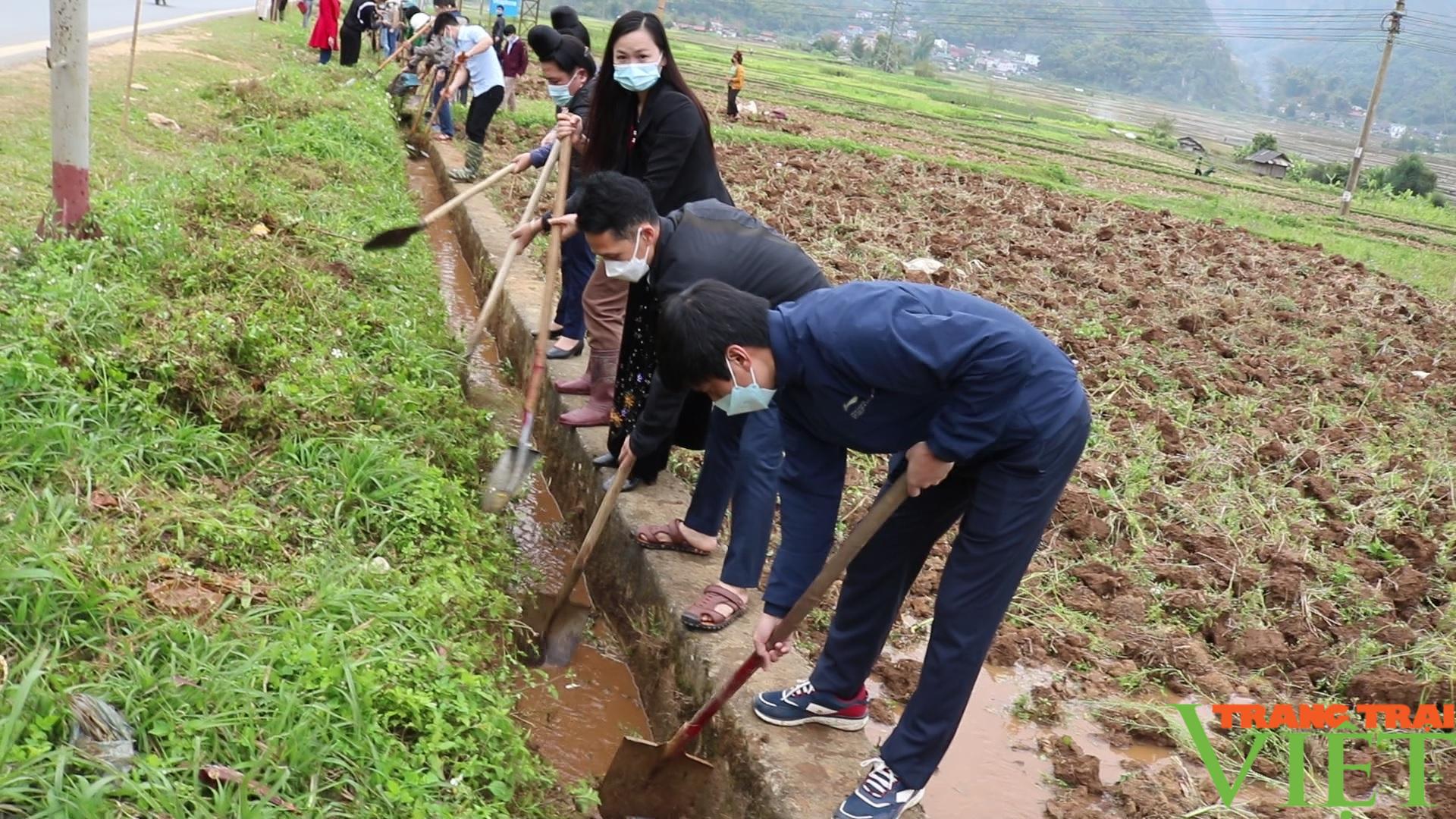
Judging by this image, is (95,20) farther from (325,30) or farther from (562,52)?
(562,52)

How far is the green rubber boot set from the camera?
30.7 feet

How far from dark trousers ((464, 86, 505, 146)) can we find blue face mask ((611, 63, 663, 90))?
559 centimetres

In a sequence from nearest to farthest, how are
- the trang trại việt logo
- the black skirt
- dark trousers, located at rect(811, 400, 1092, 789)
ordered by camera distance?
1. dark trousers, located at rect(811, 400, 1092, 789)
2. the trang trại việt logo
3. the black skirt

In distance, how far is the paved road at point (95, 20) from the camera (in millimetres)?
10203

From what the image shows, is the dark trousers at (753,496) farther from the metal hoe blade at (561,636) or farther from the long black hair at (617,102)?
the long black hair at (617,102)

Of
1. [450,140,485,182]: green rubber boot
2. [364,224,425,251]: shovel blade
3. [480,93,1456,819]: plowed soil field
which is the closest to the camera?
[480,93,1456,819]: plowed soil field

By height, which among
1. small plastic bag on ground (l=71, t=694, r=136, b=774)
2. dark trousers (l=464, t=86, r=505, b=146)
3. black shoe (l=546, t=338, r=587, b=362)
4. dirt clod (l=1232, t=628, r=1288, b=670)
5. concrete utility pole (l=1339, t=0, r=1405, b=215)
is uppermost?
concrete utility pole (l=1339, t=0, r=1405, b=215)

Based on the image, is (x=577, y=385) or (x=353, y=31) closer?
(x=577, y=385)

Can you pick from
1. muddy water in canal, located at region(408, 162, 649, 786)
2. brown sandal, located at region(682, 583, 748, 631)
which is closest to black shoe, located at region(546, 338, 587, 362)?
muddy water in canal, located at region(408, 162, 649, 786)

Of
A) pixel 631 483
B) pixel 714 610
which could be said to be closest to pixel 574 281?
pixel 631 483

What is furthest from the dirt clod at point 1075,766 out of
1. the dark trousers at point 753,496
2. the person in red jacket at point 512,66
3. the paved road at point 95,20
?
the person in red jacket at point 512,66

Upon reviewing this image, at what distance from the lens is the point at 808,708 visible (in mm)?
3133

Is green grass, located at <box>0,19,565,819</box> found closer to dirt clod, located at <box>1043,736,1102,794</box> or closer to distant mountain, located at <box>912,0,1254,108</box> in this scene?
dirt clod, located at <box>1043,736,1102,794</box>

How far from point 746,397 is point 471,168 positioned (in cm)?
748
